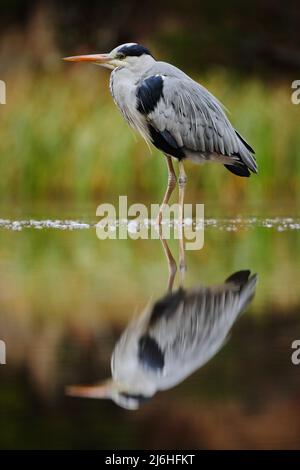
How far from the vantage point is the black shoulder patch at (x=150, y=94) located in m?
7.57

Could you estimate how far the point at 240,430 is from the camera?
2.38 metres

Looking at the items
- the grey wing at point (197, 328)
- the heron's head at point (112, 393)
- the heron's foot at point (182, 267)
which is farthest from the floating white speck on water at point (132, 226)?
the heron's head at point (112, 393)

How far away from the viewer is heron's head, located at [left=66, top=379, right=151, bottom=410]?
258 cm

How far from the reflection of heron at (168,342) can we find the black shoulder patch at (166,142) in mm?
3320

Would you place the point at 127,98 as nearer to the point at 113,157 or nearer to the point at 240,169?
the point at 240,169

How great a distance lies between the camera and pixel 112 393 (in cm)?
268

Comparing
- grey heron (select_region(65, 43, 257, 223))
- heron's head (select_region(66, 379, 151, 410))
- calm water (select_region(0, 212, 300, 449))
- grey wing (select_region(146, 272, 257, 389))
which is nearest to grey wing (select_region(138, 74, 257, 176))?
grey heron (select_region(65, 43, 257, 223))

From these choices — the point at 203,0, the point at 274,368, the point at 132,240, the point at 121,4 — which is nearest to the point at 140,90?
the point at 132,240

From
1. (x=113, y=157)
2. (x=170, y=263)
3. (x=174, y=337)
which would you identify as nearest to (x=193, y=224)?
(x=170, y=263)

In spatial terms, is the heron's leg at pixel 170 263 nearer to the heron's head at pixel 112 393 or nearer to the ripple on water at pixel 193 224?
the ripple on water at pixel 193 224

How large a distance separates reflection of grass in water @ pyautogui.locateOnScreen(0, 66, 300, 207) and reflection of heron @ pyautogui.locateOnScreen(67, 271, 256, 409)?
23.9ft

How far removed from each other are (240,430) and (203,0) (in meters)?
18.1

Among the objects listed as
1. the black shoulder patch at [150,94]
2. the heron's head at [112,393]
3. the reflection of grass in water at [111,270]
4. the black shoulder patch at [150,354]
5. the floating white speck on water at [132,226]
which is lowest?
the heron's head at [112,393]

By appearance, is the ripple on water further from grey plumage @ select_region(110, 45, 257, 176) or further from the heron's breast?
the heron's breast
